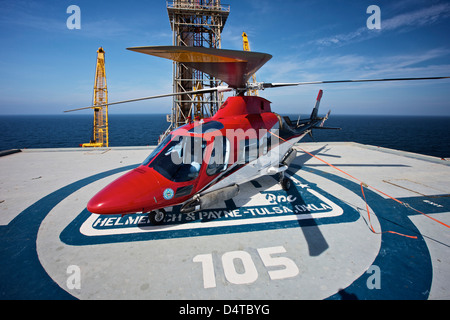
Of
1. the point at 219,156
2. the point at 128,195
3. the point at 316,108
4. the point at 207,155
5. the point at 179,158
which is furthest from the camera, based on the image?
the point at 316,108

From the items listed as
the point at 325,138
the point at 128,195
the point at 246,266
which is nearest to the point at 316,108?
the point at 246,266

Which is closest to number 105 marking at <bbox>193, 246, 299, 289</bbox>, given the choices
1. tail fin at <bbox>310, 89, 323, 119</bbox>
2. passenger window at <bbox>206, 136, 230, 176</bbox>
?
passenger window at <bbox>206, 136, 230, 176</bbox>

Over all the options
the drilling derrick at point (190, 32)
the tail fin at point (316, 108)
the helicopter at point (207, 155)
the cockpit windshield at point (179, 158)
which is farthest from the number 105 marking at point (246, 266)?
the drilling derrick at point (190, 32)

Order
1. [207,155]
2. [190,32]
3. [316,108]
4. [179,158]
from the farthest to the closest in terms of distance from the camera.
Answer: [190,32], [316,108], [207,155], [179,158]

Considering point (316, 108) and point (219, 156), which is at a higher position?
point (316, 108)

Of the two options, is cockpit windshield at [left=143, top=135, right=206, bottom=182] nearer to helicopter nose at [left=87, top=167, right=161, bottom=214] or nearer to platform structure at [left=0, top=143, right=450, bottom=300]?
helicopter nose at [left=87, top=167, right=161, bottom=214]

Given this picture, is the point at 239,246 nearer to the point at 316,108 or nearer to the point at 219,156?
the point at 219,156

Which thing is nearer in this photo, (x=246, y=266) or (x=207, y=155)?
(x=246, y=266)
